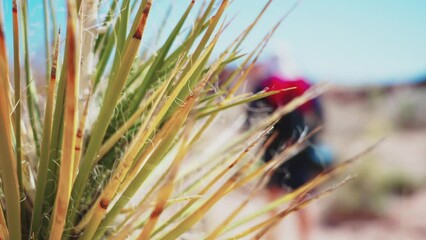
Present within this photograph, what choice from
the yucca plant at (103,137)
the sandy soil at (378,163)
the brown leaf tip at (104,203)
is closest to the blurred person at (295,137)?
the sandy soil at (378,163)

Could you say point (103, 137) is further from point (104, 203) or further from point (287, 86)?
point (287, 86)

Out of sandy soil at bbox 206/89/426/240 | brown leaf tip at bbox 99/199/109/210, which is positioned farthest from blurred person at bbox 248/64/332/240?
brown leaf tip at bbox 99/199/109/210

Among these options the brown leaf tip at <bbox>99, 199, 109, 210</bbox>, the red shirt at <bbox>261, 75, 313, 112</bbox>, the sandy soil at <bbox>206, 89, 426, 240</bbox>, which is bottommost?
the sandy soil at <bbox>206, 89, 426, 240</bbox>

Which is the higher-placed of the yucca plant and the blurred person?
the yucca plant

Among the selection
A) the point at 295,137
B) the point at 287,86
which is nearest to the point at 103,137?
the point at 287,86

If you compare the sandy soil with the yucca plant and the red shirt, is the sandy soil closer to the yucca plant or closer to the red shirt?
the yucca plant

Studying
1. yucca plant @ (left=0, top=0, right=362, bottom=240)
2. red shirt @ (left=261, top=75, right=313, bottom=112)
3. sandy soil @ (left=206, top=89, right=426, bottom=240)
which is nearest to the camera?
yucca plant @ (left=0, top=0, right=362, bottom=240)

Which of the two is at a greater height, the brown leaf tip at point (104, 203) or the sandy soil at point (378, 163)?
the brown leaf tip at point (104, 203)

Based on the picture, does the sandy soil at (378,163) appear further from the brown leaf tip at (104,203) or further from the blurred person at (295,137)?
the brown leaf tip at (104,203)

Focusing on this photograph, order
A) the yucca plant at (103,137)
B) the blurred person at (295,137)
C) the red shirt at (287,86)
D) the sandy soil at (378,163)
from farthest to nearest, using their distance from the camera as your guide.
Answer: the sandy soil at (378,163) < the blurred person at (295,137) < the red shirt at (287,86) < the yucca plant at (103,137)

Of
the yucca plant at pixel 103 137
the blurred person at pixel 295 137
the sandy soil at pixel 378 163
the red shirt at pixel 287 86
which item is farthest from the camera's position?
the sandy soil at pixel 378 163

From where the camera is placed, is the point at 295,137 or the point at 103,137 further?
the point at 295,137

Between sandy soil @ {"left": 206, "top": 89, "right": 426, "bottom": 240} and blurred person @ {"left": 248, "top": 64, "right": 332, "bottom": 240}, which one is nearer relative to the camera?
blurred person @ {"left": 248, "top": 64, "right": 332, "bottom": 240}

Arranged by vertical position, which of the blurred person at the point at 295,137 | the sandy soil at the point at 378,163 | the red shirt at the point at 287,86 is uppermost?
the red shirt at the point at 287,86
